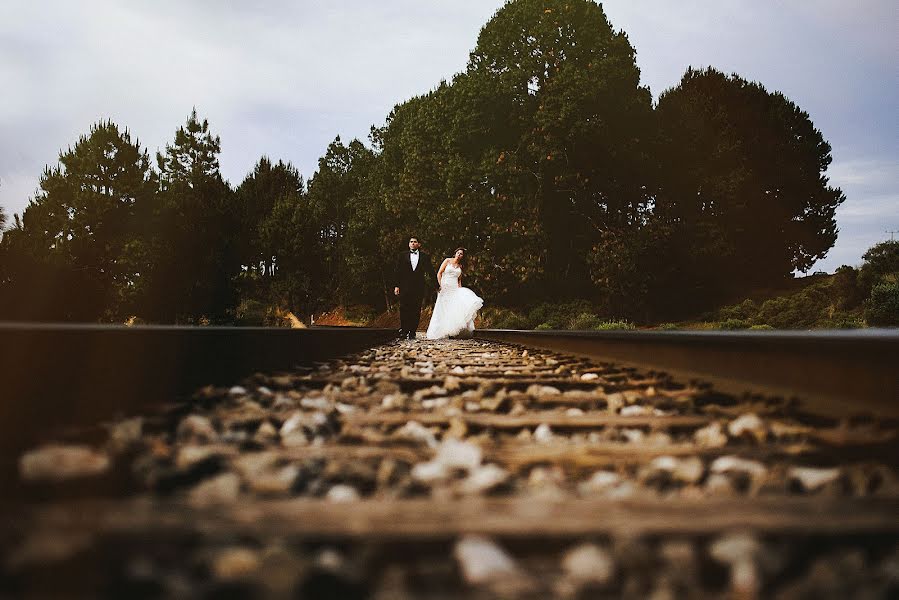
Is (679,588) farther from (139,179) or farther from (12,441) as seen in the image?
(139,179)

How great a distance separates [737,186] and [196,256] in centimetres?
2362

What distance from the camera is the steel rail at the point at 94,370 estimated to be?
2.02 m

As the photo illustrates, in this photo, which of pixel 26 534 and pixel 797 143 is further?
pixel 797 143

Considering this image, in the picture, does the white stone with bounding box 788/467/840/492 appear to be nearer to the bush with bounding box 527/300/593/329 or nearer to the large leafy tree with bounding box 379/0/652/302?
the bush with bounding box 527/300/593/329

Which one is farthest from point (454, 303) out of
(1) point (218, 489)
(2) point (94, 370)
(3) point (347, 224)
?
(3) point (347, 224)

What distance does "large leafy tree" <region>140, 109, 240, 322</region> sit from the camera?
2747cm

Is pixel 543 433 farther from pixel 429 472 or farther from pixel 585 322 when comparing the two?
pixel 585 322

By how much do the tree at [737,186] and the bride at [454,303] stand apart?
1598 centimetres

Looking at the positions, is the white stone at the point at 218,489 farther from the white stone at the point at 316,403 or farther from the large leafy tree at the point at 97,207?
the large leafy tree at the point at 97,207

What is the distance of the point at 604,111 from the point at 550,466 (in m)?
26.9

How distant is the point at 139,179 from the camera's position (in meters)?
43.4

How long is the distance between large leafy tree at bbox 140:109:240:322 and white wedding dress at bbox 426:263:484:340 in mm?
16095

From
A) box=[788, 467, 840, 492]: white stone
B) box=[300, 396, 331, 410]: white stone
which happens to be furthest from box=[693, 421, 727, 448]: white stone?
box=[300, 396, 331, 410]: white stone

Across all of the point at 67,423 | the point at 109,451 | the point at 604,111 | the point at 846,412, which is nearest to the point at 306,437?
the point at 109,451
